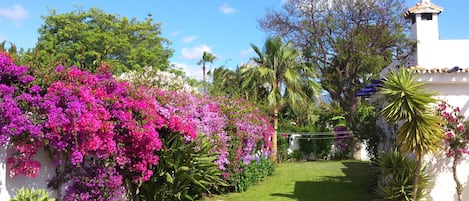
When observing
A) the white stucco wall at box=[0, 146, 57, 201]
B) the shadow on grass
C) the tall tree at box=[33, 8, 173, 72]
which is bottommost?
the shadow on grass

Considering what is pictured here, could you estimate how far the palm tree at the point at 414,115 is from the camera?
8273 mm

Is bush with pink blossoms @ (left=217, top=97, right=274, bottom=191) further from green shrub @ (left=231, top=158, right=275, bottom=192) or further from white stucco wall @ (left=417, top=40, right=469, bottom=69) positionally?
white stucco wall @ (left=417, top=40, right=469, bottom=69)

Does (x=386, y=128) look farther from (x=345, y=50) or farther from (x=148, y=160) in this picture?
(x=345, y=50)

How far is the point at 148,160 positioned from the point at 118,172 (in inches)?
22.2

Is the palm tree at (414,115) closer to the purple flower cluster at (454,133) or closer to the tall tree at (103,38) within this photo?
the purple flower cluster at (454,133)

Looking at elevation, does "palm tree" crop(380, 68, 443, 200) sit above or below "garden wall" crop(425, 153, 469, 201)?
above

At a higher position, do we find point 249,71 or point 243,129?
point 249,71

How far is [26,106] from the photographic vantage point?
18.5ft

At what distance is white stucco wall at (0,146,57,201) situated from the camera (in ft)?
17.8

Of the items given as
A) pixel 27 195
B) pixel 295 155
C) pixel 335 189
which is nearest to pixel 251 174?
pixel 335 189

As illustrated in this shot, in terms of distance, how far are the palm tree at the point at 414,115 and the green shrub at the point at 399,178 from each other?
0.53 metres

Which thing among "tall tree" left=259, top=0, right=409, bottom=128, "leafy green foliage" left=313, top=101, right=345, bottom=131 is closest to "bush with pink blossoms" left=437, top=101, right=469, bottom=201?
"tall tree" left=259, top=0, right=409, bottom=128

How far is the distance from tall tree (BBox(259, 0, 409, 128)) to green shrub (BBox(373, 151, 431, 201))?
13566 millimetres

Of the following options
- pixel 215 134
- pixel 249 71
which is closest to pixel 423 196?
pixel 215 134
